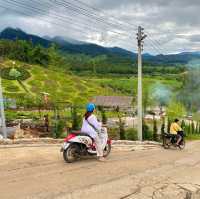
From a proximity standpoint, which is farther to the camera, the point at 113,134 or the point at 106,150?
the point at 113,134

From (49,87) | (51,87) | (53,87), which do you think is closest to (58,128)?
(49,87)

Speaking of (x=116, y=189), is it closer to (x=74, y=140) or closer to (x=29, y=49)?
(x=74, y=140)

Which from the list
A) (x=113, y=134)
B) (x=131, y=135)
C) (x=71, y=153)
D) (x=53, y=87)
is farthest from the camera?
(x=53, y=87)

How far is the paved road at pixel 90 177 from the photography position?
6777 millimetres

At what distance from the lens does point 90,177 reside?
7957 millimetres

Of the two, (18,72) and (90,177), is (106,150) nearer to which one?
(90,177)

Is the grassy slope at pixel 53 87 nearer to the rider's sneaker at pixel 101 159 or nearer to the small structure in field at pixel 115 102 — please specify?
the small structure in field at pixel 115 102

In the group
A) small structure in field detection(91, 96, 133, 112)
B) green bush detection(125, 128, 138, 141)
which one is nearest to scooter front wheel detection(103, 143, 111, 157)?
green bush detection(125, 128, 138, 141)

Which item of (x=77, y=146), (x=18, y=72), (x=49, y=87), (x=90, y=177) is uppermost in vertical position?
(x=18, y=72)

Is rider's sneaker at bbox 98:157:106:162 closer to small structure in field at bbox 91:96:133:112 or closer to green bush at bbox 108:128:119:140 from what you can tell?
green bush at bbox 108:128:119:140

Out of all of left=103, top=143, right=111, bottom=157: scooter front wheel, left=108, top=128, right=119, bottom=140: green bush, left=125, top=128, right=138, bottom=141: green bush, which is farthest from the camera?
left=108, top=128, right=119, bottom=140: green bush

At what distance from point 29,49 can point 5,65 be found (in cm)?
1584

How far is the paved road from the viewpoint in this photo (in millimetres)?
6777

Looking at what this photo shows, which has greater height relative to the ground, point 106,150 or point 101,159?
point 106,150
